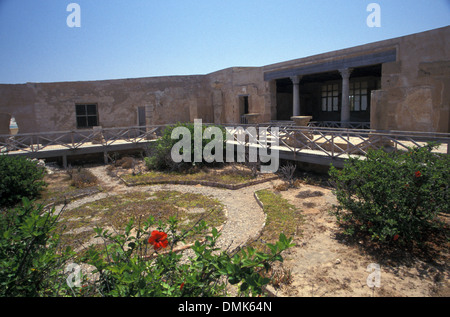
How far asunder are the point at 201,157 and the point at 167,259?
9233mm

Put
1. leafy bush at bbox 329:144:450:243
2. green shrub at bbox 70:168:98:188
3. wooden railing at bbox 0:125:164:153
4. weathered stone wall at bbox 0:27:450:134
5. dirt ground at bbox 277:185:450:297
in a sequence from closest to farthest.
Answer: dirt ground at bbox 277:185:450:297 → leafy bush at bbox 329:144:450:243 → green shrub at bbox 70:168:98:188 → weathered stone wall at bbox 0:27:450:134 → wooden railing at bbox 0:125:164:153

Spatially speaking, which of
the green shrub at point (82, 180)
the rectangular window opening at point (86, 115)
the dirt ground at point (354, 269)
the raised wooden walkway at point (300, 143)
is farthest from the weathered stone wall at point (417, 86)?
the rectangular window opening at point (86, 115)

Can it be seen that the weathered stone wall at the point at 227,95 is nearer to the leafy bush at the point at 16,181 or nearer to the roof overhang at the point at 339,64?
the roof overhang at the point at 339,64

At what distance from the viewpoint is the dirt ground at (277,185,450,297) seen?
143 inches

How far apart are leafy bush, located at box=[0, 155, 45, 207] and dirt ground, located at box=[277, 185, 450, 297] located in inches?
286

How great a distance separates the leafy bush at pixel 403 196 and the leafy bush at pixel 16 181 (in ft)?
→ 26.8

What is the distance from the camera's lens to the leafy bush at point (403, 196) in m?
4.68

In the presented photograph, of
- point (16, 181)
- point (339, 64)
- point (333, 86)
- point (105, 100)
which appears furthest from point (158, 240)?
point (333, 86)

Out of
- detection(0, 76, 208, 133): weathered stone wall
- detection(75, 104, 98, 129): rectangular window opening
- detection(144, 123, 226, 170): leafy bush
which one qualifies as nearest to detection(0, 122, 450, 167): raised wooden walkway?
detection(0, 76, 208, 133): weathered stone wall

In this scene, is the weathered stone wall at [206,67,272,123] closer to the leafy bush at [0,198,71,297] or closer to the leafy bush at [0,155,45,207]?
the leafy bush at [0,155,45,207]

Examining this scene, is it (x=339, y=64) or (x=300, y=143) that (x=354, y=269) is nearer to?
(x=300, y=143)

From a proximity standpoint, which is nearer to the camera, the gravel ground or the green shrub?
the gravel ground
